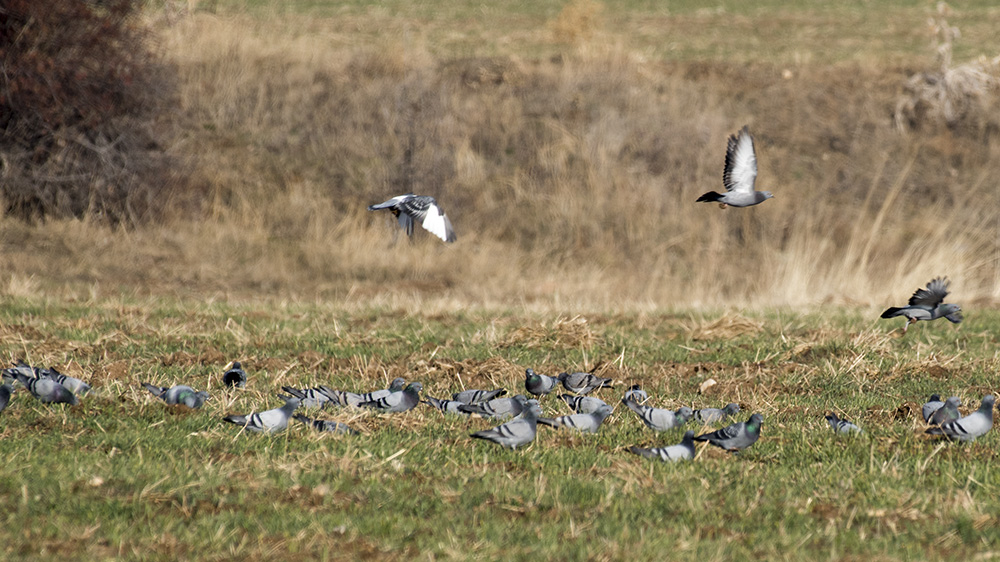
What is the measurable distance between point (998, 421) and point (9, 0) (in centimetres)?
1607

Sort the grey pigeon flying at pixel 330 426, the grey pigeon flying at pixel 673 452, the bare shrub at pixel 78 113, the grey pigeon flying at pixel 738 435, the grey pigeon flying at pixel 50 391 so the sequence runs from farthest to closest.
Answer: the bare shrub at pixel 78 113, the grey pigeon flying at pixel 50 391, the grey pigeon flying at pixel 330 426, the grey pigeon flying at pixel 738 435, the grey pigeon flying at pixel 673 452

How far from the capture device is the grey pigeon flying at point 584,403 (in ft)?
21.1

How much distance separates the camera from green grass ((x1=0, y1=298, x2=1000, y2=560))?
165 inches

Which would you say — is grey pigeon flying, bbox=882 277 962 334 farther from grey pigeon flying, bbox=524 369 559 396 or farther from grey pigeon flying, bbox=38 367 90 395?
grey pigeon flying, bbox=38 367 90 395

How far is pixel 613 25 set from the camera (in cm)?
3653

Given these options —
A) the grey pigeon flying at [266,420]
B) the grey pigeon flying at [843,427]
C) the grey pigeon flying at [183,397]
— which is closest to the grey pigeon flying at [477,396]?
the grey pigeon flying at [266,420]

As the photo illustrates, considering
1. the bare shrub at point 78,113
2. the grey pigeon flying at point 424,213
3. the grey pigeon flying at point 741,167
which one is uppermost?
the grey pigeon flying at point 741,167

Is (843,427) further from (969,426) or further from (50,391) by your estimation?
(50,391)

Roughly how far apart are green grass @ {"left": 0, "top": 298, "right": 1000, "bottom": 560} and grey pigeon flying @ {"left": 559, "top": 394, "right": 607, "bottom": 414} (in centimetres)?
16

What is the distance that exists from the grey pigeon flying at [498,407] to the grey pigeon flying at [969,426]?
2341 mm

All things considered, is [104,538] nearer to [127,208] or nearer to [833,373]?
[833,373]

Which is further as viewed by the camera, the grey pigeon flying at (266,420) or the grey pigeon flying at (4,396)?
the grey pigeon flying at (4,396)

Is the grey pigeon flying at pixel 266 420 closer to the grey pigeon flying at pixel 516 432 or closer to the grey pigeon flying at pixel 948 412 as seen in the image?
the grey pigeon flying at pixel 516 432

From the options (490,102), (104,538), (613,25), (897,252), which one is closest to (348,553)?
(104,538)
